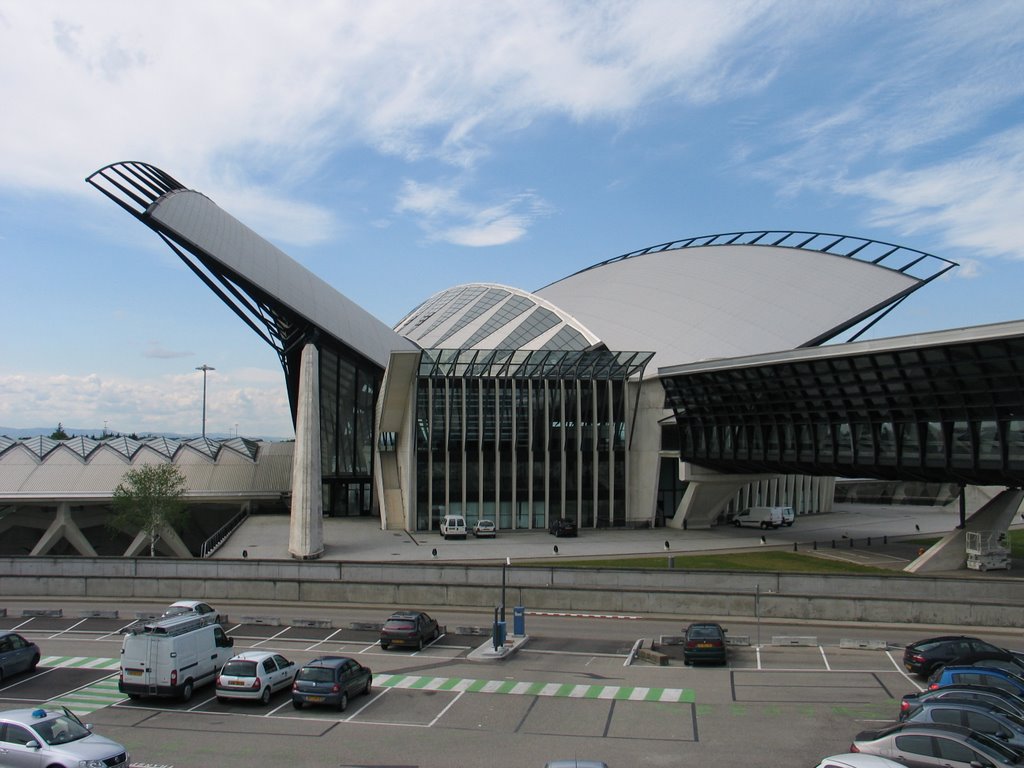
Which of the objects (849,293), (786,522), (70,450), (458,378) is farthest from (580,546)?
(70,450)

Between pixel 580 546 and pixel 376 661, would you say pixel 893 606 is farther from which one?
pixel 580 546

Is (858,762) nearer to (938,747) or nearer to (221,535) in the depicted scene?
(938,747)

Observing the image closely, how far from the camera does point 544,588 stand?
32750 millimetres

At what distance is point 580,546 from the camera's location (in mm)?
49594

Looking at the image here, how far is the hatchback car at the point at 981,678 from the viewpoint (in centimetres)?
1961

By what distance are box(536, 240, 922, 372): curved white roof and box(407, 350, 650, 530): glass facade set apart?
4.39 meters

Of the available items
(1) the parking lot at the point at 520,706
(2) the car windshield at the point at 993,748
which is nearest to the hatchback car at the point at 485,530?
(1) the parking lot at the point at 520,706

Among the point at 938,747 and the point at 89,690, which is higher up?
the point at 938,747

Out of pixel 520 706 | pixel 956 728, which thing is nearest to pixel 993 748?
pixel 956 728

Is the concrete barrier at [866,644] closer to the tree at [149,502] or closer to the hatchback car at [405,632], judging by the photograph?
the hatchback car at [405,632]

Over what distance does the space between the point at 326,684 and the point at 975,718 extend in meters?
13.5

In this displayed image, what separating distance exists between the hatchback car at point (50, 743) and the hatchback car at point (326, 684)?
505 cm

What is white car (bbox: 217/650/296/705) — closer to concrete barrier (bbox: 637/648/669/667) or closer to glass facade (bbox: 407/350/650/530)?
concrete barrier (bbox: 637/648/669/667)

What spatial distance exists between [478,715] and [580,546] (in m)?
29.8
